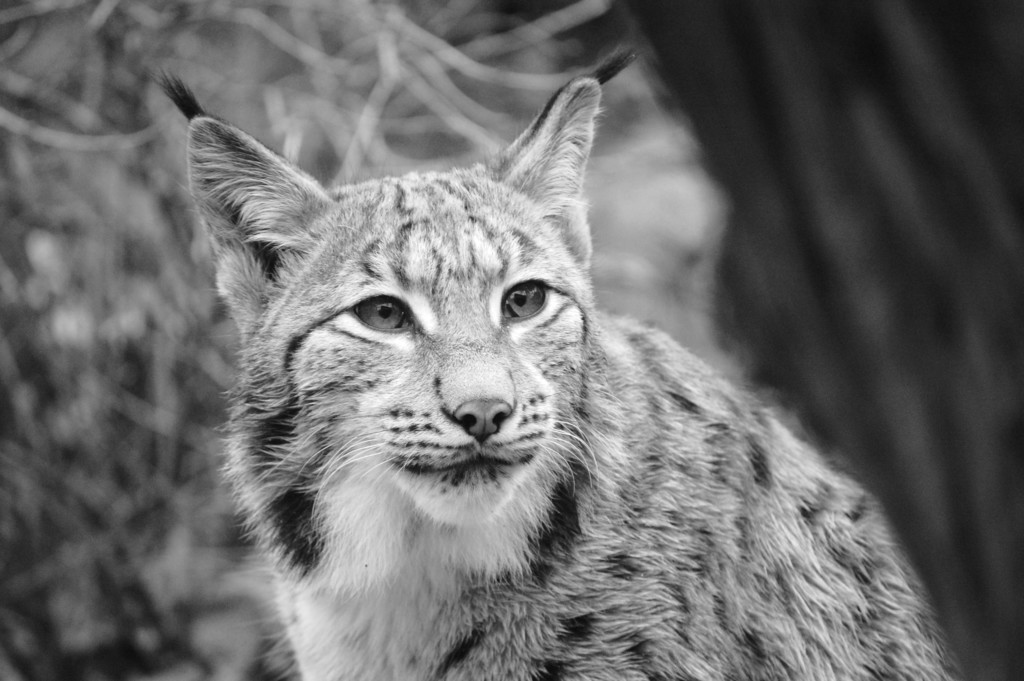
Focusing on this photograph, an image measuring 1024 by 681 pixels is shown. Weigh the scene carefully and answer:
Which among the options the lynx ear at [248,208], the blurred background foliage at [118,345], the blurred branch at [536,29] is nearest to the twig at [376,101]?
the blurred background foliage at [118,345]

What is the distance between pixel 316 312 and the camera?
402 cm

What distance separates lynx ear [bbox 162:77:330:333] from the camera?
4.20m

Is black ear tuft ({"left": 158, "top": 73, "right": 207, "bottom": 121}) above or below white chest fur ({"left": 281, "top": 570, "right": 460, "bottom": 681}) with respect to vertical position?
above

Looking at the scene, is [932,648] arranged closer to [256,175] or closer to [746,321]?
[256,175]

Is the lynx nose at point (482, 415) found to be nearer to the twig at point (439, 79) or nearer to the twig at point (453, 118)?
the twig at point (453, 118)

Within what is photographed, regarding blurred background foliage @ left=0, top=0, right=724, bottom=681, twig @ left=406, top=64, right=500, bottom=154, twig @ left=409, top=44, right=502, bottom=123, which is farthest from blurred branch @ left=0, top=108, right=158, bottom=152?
twig @ left=409, top=44, right=502, bottom=123

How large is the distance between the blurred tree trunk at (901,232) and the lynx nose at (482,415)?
1510 millimetres

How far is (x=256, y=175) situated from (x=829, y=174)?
280 cm

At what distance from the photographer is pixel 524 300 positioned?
402 centimetres

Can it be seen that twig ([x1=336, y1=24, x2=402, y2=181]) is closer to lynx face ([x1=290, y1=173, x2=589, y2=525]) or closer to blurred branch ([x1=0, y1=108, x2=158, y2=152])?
blurred branch ([x1=0, y1=108, x2=158, y2=152])

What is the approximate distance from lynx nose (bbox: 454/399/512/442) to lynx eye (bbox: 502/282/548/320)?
0.58 metres

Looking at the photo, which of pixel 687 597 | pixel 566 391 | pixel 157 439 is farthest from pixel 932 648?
pixel 157 439

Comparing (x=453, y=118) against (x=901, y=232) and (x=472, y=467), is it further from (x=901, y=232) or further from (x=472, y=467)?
(x=901, y=232)

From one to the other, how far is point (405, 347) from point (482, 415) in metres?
0.49
